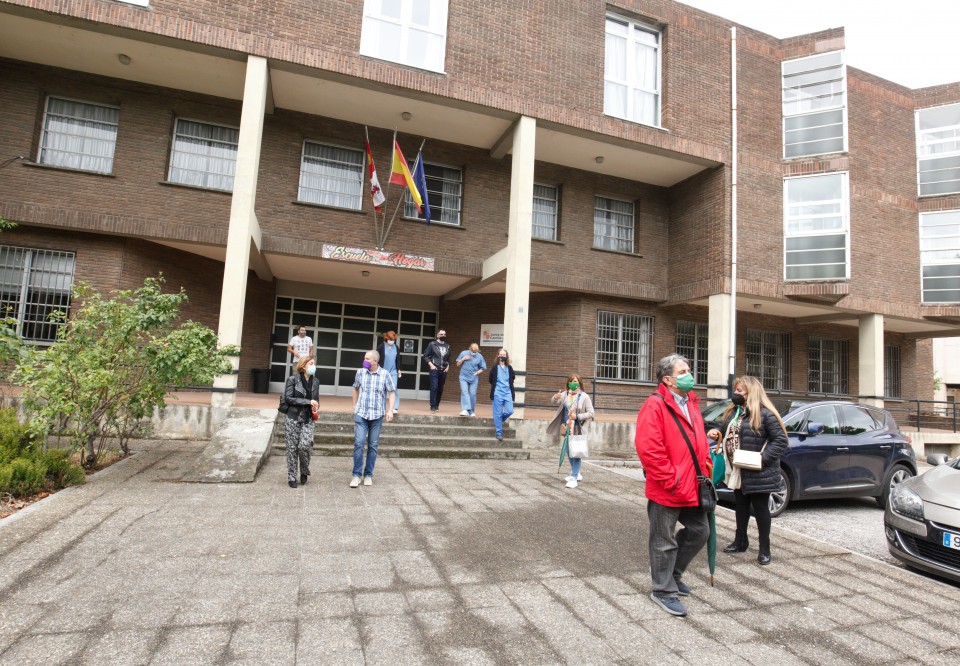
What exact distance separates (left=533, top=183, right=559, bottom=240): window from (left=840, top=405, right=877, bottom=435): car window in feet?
29.4

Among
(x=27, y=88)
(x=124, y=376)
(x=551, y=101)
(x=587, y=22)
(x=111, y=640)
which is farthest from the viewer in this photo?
(x=587, y=22)

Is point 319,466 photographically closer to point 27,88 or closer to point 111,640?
point 111,640

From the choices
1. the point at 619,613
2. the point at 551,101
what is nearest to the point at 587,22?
the point at 551,101

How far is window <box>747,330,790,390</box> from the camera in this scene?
54.9 ft

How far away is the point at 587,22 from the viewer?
1306cm

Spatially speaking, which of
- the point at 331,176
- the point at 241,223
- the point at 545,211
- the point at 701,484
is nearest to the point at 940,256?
the point at 545,211

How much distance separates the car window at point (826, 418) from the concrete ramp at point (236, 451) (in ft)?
25.1

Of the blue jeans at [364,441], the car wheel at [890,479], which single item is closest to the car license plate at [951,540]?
the car wheel at [890,479]

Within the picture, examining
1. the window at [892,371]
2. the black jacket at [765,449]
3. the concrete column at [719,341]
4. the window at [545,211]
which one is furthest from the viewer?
the window at [892,371]

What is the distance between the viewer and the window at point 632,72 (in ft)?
44.4

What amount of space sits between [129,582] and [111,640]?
817 millimetres

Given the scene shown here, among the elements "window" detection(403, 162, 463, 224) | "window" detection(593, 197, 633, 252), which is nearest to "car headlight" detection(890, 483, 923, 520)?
"window" detection(593, 197, 633, 252)

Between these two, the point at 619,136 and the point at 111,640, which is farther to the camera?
the point at 619,136

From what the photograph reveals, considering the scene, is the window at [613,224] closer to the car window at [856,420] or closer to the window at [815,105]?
the window at [815,105]
